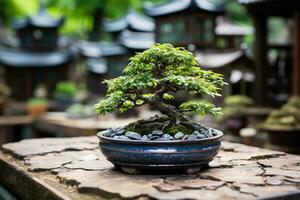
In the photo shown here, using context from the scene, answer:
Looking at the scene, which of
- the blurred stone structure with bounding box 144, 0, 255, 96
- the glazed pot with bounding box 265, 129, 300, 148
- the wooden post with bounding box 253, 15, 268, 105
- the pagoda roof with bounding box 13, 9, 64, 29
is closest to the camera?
the glazed pot with bounding box 265, 129, 300, 148

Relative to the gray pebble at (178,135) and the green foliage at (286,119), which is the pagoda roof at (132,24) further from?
the gray pebble at (178,135)

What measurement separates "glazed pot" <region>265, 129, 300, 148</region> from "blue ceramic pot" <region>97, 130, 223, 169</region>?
206 inches

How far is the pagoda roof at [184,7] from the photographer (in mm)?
14836

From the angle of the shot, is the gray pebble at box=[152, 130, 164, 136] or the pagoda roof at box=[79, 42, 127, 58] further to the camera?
the pagoda roof at box=[79, 42, 127, 58]

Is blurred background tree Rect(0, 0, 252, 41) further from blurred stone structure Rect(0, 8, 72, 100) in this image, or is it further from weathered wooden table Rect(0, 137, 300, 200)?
weathered wooden table Rect(0, 137, 300, 200)

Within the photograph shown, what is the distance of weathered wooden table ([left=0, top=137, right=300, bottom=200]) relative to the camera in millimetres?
3182

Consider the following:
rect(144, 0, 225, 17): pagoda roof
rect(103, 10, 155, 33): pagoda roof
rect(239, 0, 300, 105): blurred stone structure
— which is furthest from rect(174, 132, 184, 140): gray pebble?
rect(103, 10, 155, 33): pagoda roof

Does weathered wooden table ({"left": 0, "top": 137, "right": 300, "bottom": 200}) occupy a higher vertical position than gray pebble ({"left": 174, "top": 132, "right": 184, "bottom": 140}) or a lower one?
lower

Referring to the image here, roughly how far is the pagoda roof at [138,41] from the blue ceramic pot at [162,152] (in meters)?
14.2

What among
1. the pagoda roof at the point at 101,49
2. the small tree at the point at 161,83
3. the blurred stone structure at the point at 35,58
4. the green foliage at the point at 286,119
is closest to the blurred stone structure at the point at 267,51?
the green foliage at the point at 286,119

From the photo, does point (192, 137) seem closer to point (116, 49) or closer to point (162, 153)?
point (162, 153)

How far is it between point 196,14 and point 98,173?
38.5 ft

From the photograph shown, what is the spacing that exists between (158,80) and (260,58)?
9.57 metres

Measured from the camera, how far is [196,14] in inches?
587
